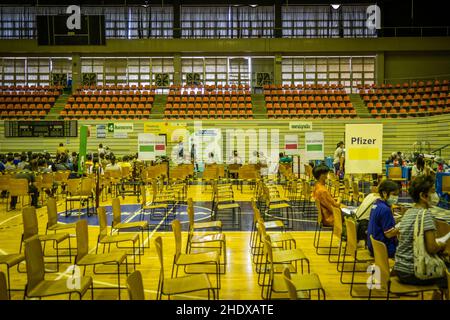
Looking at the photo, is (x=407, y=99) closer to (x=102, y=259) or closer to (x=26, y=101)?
(x=102, y=259)

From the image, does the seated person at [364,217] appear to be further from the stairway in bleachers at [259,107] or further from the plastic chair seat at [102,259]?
the stairway in bleachers at [259,107]

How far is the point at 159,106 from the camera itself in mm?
21141

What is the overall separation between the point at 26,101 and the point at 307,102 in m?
14.6

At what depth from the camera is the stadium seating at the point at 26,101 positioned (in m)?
19.9

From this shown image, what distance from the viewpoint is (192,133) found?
1881 cm

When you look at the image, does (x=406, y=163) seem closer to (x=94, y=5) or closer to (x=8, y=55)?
(x=94, y=5)

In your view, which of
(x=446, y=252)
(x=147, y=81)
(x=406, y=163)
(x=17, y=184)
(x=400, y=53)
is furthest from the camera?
(x=147, y=81)

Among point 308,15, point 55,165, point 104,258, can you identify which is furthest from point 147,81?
point 104,258

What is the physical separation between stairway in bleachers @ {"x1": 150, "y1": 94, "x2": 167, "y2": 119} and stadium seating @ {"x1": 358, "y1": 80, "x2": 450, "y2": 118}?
1039 centimetres

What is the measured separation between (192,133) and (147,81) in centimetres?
767

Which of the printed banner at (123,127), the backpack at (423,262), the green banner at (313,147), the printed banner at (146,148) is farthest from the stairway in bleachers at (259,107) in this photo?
the backpack at (423,262)

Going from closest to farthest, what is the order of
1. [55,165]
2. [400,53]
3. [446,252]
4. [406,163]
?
1. [446,252]
2. [55,165]
3. [406,163]
4. [400,53]

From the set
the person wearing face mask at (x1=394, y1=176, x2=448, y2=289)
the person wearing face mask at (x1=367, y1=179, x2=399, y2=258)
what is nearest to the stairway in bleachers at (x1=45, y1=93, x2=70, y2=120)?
the person wearing face mask at (x1=367, y1=179, x2=399, y2=258)

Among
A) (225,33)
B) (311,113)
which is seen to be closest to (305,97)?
(311,113)
